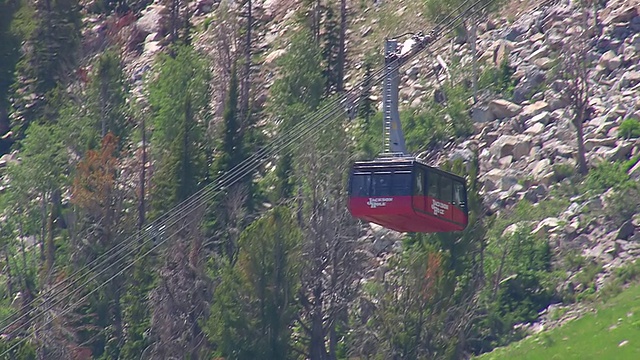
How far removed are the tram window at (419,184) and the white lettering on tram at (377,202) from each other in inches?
28.1

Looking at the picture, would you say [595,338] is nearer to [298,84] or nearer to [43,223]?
[298,84]

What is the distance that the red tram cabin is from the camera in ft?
140

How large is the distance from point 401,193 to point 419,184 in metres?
0.60

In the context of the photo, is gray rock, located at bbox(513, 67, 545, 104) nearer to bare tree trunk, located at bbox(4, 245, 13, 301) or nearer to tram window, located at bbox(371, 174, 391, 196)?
bare tree trunk, located at bbox(4, 245, 13, 301)

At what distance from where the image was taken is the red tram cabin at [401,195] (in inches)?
1682

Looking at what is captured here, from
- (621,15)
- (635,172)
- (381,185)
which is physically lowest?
(635,172)

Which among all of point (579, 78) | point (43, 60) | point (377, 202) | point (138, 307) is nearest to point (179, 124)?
point (138, 307)

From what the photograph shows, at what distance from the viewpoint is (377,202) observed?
42.9 metres

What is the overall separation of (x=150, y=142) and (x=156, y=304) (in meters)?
19.3

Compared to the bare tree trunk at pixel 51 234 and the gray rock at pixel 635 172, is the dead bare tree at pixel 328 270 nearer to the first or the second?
the gray rock at pixel 635 172

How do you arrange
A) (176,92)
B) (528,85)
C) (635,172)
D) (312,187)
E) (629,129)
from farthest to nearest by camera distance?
(176,92)
(528,85)
(312,187)
(629,129)
(635,172)

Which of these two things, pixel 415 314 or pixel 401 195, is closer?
pixel 401 195

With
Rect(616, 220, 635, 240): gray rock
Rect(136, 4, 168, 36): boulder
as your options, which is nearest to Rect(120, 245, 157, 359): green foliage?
Rect(616, 220, 635, 240): gray rock

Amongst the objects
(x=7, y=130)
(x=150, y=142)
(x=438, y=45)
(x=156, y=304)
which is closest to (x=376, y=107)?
(x=438, y=45)
